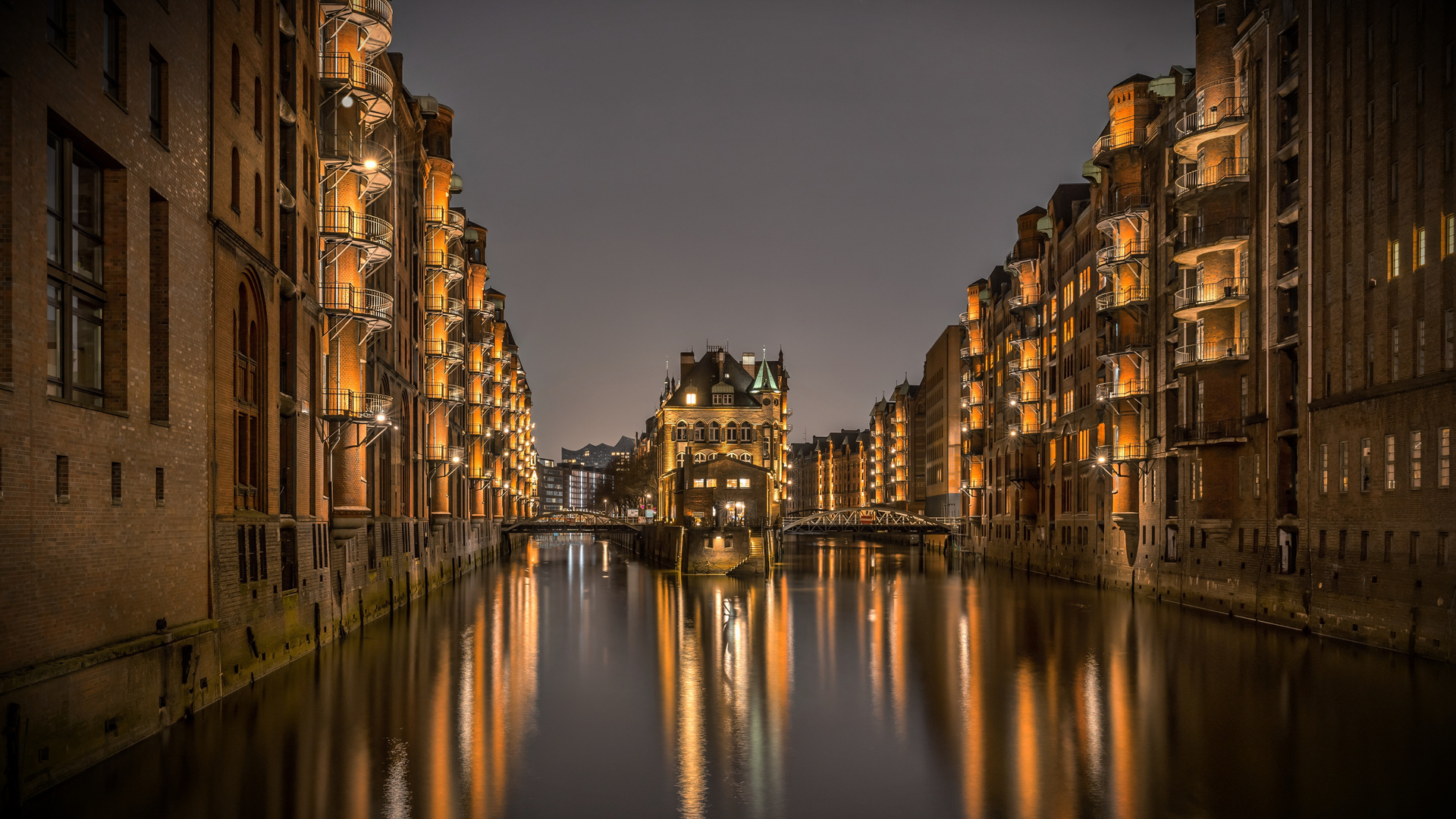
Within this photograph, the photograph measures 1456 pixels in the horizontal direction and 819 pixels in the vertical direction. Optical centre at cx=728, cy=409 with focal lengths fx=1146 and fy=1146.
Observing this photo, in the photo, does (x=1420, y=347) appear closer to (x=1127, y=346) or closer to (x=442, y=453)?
(x=1127, y=346)

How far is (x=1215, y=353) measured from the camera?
43219mm

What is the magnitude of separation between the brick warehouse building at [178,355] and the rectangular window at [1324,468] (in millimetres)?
A: 29984

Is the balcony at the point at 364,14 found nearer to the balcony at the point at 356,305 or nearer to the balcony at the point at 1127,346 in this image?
the balcony at the point at 356,305

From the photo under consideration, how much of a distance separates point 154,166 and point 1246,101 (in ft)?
122

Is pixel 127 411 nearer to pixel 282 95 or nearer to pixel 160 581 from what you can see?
pixel 160 581

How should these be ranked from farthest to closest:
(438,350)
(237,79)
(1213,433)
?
(438,350), (1213,433), (237,79)

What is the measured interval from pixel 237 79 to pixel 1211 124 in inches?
1350

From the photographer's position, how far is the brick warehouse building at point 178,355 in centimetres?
1670

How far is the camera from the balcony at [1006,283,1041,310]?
7738 centimetres

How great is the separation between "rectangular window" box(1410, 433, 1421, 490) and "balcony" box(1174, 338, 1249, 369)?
11.0 meters

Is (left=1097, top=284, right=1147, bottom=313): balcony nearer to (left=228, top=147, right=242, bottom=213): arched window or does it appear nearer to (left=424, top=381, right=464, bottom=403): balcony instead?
(left=424, top=381, right=464, bottom=403): balcony

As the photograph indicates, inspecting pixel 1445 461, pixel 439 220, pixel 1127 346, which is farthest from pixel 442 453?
pixel 1445 461

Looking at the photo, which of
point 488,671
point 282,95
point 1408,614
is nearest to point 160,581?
point 488,671

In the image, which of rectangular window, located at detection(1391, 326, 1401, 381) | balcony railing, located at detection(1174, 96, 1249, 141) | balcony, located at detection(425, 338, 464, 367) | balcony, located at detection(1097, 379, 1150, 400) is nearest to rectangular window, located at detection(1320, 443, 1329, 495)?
rectangular window, located at detection(1391, 326, 1401, 381)
